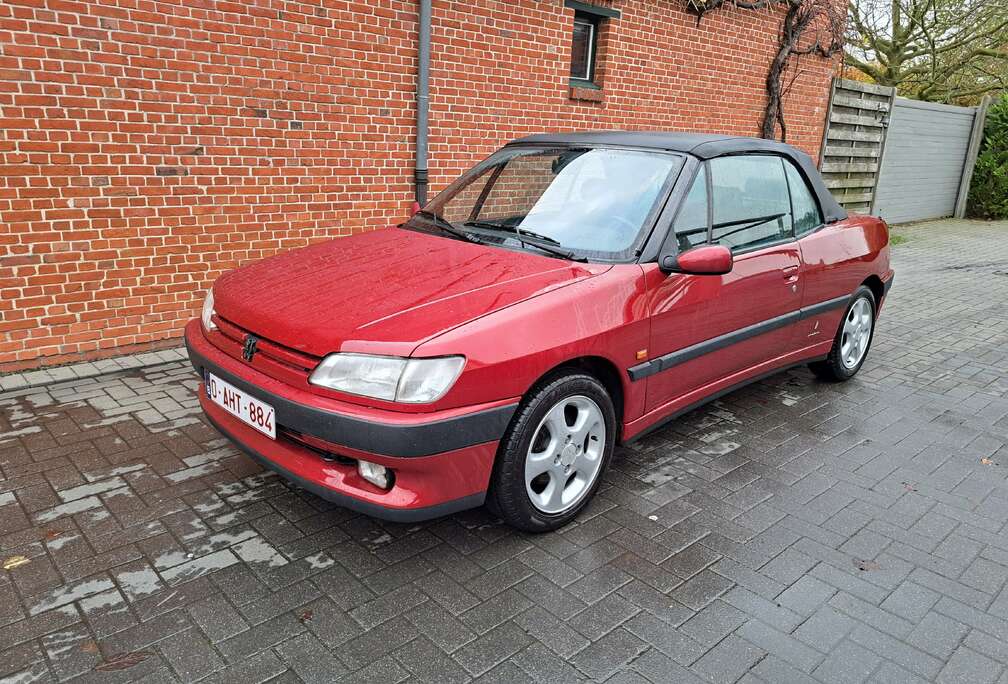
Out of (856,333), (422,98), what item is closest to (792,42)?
(422,98)

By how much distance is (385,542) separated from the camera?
307cm

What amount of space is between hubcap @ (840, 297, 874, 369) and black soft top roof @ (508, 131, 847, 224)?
97 centimetres

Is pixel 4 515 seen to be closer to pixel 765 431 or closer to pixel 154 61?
pixel 154 61

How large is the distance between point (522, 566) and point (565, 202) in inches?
71.6

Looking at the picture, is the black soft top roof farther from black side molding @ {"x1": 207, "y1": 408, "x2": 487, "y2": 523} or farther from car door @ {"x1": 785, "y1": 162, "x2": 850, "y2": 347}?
black side molding @ {"x1": 207, "y1": 408, "x2": 487, "y2": 523}

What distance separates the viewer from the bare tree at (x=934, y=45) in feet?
50.4

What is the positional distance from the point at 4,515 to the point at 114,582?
2.78 ft

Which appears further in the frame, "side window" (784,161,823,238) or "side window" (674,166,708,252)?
"side window" (784,161,823,238)

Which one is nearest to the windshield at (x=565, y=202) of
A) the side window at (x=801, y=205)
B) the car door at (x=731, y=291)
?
the car door at (x=731, y=291)

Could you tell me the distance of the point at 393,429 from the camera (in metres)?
2.53

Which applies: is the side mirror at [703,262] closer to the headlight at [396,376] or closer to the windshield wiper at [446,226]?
the windshield wiper at [446,226]

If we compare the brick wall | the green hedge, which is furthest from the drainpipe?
the green hedge

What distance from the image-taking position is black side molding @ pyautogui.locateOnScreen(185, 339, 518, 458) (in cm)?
255

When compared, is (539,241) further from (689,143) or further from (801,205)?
(801,205)
